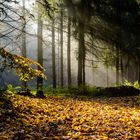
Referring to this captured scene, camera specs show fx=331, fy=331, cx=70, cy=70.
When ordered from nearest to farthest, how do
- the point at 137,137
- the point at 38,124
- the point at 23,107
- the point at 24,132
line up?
the point at 137,137, the point at 24,132, the point at 38,124, the point at 23,107

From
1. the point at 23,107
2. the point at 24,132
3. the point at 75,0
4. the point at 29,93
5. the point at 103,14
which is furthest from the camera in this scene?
the point at 103,14

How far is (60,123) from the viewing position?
853 centimetres

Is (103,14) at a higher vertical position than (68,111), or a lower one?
higher

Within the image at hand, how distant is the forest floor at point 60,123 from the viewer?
23.7 ft

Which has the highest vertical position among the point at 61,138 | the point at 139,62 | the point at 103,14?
the point at 103,14

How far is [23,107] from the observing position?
983 cm

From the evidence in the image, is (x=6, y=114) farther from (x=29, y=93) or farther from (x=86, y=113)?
(x=29, y=93)

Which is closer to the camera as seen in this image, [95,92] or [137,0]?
[95,92]

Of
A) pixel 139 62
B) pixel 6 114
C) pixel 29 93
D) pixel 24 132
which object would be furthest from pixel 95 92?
pixel 139 62

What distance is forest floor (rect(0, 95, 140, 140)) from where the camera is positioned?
23.7ft

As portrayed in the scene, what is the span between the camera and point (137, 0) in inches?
980

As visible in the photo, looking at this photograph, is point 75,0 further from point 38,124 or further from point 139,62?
point 38,124

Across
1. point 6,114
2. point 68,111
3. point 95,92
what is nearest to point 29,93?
point 68,111

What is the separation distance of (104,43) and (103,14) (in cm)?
239
